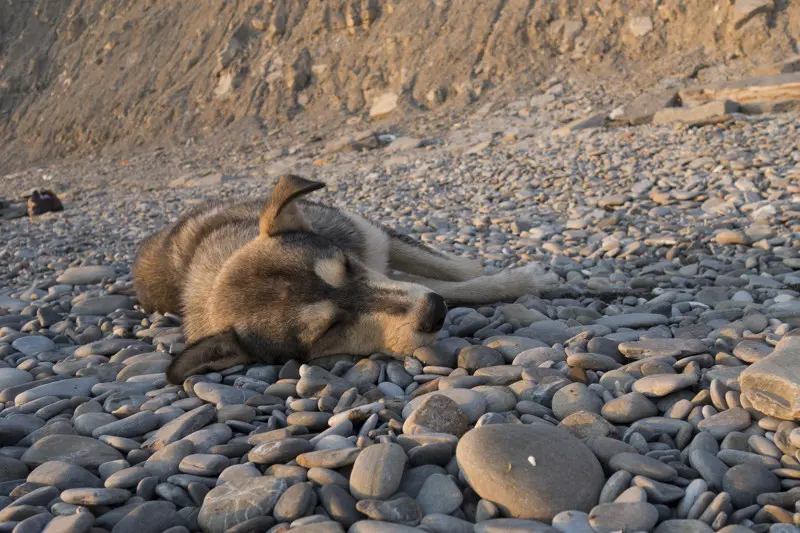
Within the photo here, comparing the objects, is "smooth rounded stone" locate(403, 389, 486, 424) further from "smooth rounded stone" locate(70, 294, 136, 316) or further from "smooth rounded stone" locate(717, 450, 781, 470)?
"smooth rounded stone" locate(70, 294, 136, 316)

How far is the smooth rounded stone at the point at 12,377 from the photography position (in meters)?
3.81

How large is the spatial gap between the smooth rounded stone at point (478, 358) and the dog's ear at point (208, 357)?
119cm

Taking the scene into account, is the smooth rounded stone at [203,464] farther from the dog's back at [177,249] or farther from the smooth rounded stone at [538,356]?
the dog's back at [177,249]

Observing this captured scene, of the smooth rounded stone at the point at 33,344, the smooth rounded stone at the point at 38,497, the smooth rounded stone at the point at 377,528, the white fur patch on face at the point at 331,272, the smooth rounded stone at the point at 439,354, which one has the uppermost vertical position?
the white fur patch on face at the point at 331,272

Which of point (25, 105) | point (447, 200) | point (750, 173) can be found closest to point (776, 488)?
point (750, 173)

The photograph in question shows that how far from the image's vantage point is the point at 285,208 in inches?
155

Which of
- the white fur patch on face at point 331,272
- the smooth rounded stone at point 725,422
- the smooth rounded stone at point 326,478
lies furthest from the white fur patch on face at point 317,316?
the smooth rounded stone at point 725,422

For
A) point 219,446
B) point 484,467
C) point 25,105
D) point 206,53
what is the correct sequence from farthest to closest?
1. point 25,105
2. point 206,53
3. point 219,446
4. point 484,467

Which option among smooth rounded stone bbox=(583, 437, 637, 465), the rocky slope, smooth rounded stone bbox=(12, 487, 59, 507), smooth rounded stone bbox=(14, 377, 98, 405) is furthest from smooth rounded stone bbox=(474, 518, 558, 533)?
the rocky slope

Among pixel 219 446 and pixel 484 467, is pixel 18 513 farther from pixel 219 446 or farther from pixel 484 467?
pixel 484 467

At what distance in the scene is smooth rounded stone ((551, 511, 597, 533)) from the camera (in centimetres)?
200

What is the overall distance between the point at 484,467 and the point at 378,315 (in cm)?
146

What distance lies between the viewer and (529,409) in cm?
272

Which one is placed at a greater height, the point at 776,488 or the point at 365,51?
the point at 365,51
